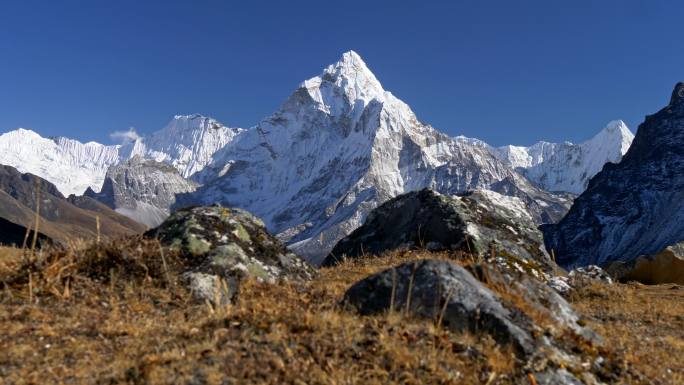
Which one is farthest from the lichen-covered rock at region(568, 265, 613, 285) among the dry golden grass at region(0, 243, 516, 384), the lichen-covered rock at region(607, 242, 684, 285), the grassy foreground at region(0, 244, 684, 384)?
the dry golden grass at region(0, 243, 516, 384)

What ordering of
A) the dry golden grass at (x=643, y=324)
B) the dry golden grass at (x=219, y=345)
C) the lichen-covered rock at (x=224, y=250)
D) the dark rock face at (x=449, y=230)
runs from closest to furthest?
the dry golden grass at (x=219, y=345) < the dry golden grass at (x=643, y=324) < the lichen-covered rock at (x=224, y=250) < the dark rock face at (x=449, y=230)

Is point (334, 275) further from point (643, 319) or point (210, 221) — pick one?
point (643, 319)

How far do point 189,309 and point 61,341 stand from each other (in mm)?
2565

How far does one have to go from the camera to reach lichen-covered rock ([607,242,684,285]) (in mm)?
33094

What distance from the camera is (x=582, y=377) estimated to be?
763 cm

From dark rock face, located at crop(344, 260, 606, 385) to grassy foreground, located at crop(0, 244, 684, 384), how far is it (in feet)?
0.91

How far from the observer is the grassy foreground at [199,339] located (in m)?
6.80

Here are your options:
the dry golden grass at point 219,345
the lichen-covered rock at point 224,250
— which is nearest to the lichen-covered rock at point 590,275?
the lichen-covered rock at point 224,250

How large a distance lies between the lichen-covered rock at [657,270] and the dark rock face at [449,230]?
14.4m

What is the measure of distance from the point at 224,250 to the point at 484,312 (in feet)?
24.0

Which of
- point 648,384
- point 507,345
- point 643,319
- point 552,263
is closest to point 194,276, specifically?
point 507,345

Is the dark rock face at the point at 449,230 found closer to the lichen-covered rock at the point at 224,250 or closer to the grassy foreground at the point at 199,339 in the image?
the lichen-covered rock at the point at 224,250

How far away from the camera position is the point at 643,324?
14.2 m

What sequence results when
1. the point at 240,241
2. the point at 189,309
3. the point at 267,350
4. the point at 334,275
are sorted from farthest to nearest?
1. the point at 334,275
2. the point at 240,241
3. the point at 189,309
4. the point at 267,350
